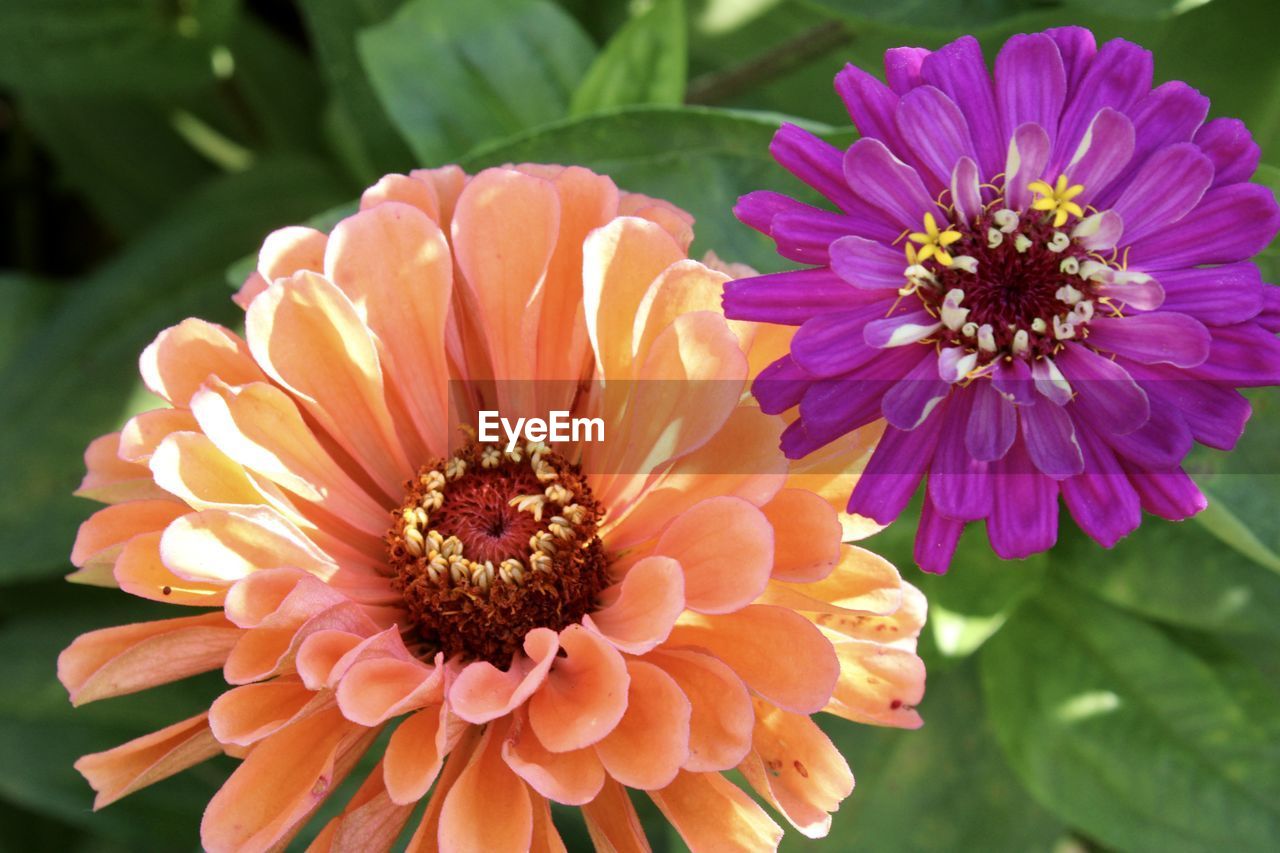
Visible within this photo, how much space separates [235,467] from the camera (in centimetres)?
72

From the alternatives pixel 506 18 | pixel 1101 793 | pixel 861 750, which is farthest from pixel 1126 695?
pixel 506 18

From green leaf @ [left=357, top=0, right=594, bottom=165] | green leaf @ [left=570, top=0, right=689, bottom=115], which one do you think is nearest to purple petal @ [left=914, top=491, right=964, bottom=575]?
green leaf @ [left=570, top=0, right=689, bottom=115]

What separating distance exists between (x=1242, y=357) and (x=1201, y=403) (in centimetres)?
3

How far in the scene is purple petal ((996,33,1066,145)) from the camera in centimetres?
71

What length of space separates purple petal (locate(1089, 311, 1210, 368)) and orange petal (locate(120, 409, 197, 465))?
51cm

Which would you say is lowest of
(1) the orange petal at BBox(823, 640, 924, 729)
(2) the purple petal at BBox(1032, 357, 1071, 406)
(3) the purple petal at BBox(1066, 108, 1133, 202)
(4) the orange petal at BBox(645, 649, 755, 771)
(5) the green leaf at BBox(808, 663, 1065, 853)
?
(5) the green leaf at BBox(808, 663, 1065, 853)

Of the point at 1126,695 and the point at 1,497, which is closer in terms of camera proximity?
the point at 1126,695

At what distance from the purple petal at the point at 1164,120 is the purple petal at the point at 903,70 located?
123 millimetres

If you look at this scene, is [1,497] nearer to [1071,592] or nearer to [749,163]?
[749,163]

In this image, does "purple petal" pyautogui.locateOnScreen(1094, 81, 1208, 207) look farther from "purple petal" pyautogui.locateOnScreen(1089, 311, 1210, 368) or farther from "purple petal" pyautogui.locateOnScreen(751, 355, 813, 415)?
"purple petal" pyautogui.locateOnScreen(751, 355, 813, 415)

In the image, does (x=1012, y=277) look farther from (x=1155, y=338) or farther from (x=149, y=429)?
(x=149, y=429)

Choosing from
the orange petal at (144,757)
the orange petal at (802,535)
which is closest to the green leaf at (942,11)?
the orange petal at (802,535)

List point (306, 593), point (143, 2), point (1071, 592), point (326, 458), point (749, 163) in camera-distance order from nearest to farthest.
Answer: point (306, 593), point (326, 458), point (749, 163), point (1071, 592), point (143, 2)

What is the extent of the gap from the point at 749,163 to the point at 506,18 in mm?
349
